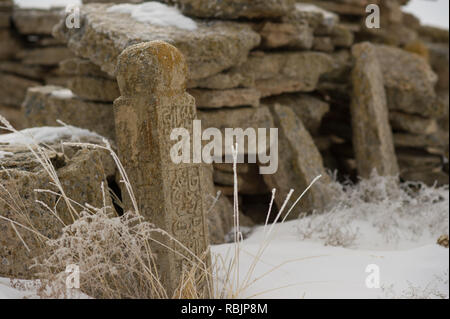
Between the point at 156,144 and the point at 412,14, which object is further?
the point at 412,14

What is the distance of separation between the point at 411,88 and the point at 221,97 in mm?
2773

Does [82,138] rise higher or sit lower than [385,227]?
higher

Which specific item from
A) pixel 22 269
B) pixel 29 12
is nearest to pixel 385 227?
pixel 22 269

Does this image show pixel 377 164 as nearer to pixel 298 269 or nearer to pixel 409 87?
pixel 409 87

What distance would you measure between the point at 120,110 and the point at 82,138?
123cm

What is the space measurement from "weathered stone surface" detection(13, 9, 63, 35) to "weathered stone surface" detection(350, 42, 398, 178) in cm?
613

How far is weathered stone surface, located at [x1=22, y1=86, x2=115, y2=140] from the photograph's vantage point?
520 cm

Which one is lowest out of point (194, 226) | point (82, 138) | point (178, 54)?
point (194, 226)

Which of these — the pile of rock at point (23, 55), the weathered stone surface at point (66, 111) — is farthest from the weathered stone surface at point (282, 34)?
the pile of rock at point (23, 55)

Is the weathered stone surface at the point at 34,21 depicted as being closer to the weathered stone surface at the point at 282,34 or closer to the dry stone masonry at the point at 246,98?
the dry stone masonry at the point at 246,98

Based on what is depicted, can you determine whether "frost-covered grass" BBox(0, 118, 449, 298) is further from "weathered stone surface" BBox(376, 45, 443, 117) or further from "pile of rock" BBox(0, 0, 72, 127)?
"pile of rock" BBox(0, 0, 72, 127)

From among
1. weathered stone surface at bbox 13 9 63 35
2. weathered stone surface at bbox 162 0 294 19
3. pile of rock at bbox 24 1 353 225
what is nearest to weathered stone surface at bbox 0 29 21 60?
weathered stone surface at bbox 13 9 63 35

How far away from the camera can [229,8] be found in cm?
528
